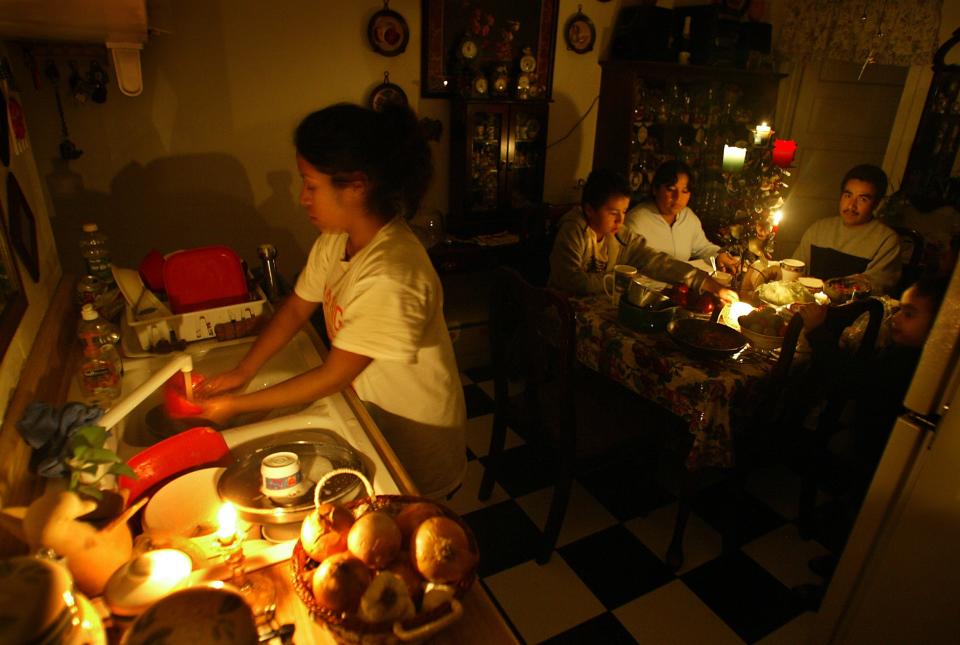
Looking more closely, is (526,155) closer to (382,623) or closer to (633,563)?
(633,563)

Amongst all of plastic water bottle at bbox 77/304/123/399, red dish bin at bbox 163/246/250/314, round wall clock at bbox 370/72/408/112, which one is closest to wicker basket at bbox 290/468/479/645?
plastic water bottle at bbox 77/304/123/399

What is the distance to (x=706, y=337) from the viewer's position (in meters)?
1.92

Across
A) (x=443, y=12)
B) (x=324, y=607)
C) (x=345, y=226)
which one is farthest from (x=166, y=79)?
(x=324, y=607)

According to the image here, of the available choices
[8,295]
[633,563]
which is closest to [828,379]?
[633,563]

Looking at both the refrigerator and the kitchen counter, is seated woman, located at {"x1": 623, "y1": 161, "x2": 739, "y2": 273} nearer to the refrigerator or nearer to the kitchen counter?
the refrigerator

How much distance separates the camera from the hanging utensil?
2182 millimetres

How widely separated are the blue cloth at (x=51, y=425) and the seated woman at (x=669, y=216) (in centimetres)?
243

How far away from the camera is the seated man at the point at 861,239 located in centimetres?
270

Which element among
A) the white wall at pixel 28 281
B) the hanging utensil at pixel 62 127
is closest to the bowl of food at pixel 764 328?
the white wall at pixel 28 281

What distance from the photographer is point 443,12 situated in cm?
292

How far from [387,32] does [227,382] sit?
6.98ft

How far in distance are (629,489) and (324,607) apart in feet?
6.14

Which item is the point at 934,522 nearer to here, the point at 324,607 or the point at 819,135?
the point at 324,607

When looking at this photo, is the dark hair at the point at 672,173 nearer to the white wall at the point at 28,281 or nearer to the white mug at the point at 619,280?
the white mug at the point at 619,280
